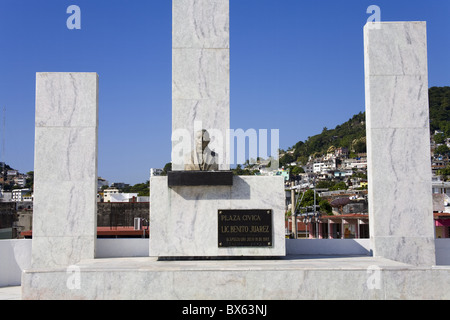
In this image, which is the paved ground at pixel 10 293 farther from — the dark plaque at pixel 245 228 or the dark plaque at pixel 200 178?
the dark plaque at pixel 245 228

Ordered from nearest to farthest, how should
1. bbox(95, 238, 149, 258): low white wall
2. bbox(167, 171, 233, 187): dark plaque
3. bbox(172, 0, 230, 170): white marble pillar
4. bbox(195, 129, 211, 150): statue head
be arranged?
bbox(167, 171, 233, 187): dark plaque → bbox(195, 129, 211, 150): statue head → bbox(172, 0, 230, 170): white marble pillar → bbox(95, 238, 149, 258): low white wall

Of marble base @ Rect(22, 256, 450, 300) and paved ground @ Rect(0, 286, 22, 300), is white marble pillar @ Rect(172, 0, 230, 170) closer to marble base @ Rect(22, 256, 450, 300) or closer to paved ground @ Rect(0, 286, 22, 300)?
marble base @ Rect(22, 256, 450, 300)

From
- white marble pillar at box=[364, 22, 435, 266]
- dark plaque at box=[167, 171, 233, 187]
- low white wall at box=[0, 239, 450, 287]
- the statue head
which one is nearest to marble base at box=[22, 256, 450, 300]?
dark plaque at box=[167, 171, 233, 187]

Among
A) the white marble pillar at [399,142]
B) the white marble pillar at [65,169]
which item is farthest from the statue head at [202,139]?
the white marble pillar at [399,142]

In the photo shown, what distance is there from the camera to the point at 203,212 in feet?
34.7

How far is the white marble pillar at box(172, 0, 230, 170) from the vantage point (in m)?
11.6

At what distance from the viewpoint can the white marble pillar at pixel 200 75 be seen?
1158 cm

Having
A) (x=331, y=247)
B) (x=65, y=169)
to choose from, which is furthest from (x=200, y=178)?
(x=331, y=247)

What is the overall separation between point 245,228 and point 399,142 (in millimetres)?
→ 4293

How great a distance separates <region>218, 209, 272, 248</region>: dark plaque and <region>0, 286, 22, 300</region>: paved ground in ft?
14.0

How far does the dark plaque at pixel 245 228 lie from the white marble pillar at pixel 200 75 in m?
1.43

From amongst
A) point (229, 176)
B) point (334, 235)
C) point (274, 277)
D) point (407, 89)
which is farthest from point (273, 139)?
point (334, 235)
